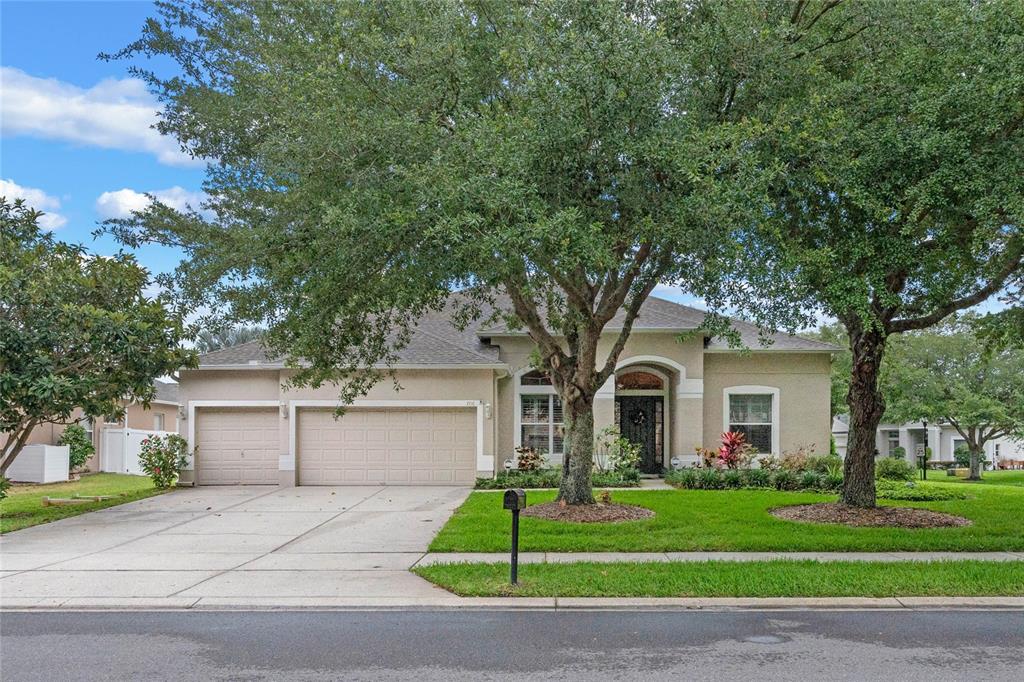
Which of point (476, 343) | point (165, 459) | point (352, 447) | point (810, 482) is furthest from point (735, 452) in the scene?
point (165, 459)

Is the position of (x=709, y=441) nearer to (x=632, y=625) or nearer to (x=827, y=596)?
(x=827, y=596)

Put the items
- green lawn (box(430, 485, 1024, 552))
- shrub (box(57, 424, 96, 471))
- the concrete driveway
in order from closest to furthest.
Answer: the concrete driveway < green lawn (box(430, 485, 1024, 552)) < shrub (box(57, 424, 96, 471))

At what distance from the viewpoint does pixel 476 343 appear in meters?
22.4

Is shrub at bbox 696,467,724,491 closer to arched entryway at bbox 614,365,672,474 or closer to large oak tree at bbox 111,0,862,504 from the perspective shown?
arched entryway at bbox 614,365,672,474

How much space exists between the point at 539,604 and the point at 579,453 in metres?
5.88

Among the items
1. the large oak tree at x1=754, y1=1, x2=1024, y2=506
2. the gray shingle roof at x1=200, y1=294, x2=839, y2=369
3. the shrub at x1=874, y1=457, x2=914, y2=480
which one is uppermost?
the large oak tree at x1=754, y1=1, x2=1024, y2=506

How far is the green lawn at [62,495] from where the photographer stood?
1498cm

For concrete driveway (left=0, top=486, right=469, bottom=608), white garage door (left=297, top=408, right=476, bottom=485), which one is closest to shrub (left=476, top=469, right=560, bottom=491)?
white garage door (left=297, top=408, right=476, bottom=485)

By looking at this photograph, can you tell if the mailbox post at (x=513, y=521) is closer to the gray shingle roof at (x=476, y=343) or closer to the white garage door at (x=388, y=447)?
the gray shingle roof at (x=476, y=343)

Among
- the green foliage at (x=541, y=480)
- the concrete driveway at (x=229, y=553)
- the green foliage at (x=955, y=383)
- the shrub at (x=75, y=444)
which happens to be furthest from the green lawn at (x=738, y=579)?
the green foliage at (x=955, y=383)

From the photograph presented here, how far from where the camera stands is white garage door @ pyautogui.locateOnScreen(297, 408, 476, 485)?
20.5 metres

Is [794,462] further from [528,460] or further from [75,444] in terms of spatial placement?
[75,444]

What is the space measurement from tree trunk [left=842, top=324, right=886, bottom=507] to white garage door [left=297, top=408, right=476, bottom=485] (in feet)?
31.6

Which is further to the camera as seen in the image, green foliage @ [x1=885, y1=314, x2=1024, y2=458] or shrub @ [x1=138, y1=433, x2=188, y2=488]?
green foliage @ [x1=885, y1=314, x2=1024, y2=458]
